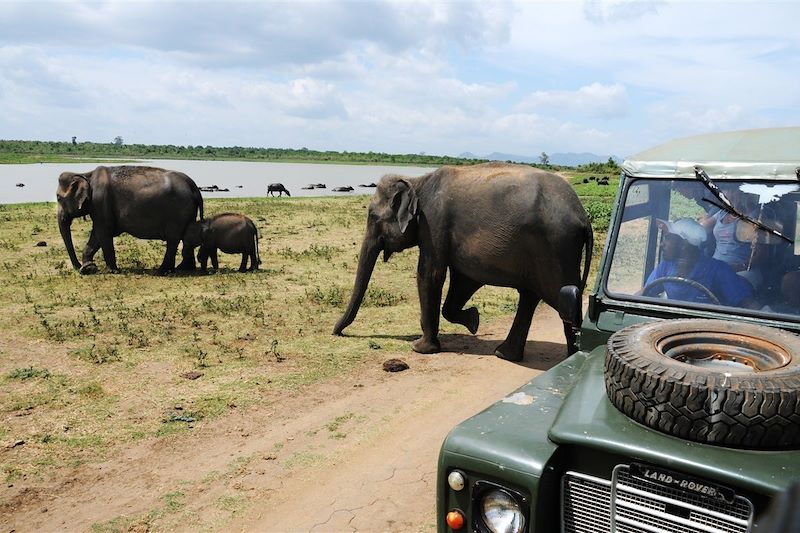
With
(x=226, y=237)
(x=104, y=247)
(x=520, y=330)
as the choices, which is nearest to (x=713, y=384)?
(x=520, y=330)

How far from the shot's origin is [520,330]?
841cm

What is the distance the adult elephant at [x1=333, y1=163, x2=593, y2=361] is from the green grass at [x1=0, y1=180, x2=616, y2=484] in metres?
0.96

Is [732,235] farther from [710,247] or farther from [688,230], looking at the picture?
[688,230]

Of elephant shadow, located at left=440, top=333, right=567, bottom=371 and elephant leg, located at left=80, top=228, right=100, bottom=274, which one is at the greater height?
elephant leg, located at left=80, top=228, right=100, bottom=274

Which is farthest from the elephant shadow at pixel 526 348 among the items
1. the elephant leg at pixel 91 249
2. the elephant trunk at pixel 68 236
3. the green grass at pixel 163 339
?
the elephant trunk at pixel 68 236

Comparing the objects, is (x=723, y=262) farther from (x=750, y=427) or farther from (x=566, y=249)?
(x=566, y=249)

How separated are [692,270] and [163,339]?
6.99 metres

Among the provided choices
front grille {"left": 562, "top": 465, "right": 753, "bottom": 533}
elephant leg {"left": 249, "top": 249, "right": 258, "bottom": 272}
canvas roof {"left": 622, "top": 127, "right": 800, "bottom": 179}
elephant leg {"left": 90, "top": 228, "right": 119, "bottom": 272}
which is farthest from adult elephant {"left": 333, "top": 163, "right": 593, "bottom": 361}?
elephant leg {"left": 90, "top": 228, "right": 119, "bottom": 272}

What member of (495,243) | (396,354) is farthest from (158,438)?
(495,243)

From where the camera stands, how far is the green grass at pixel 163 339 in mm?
6312

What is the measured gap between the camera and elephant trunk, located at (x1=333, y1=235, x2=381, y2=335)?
9141 mm

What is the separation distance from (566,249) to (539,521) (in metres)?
5.02

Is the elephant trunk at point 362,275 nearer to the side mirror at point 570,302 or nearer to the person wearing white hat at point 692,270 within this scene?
the side mirror at point 570,302

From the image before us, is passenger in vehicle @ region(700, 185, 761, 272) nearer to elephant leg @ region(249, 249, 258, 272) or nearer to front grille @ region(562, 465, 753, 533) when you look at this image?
front grille @ region(562, 465, 753, 533)
